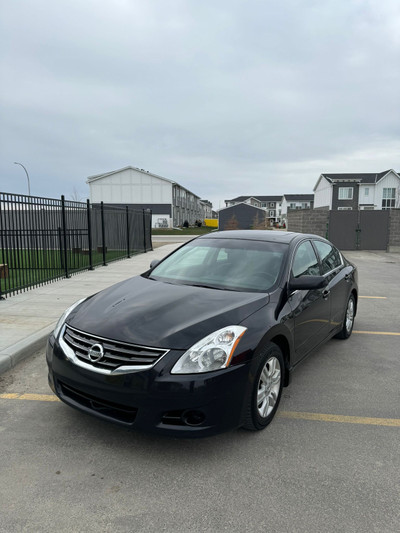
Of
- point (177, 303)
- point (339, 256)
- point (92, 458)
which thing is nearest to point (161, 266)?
point (177, 303)

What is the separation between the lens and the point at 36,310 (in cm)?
655

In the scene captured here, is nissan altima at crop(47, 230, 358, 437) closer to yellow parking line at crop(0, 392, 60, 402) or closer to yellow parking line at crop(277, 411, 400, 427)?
yellow parking line at crop(277, 411, 400, 427)

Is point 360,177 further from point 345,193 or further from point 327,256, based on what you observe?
point 327,256

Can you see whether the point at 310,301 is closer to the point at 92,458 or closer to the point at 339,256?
the point at 339,256

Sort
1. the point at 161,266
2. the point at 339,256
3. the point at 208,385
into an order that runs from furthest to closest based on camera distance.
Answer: the point at 339,256
the point at 161,266
the point at 208,385

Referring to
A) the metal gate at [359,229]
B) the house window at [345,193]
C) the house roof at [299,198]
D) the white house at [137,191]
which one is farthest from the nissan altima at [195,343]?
the house roof at [299,198]

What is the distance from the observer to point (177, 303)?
3205mm

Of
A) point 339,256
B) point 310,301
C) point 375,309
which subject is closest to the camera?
point 310,301

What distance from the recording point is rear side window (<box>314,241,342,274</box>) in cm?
479

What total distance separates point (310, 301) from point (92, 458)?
244 centimetres

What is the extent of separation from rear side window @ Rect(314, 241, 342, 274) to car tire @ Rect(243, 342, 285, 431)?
1.81 m

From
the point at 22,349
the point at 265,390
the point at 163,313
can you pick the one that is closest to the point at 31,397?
the point at 22,349

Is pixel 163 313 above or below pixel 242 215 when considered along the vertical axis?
below

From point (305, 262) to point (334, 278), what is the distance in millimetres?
788
